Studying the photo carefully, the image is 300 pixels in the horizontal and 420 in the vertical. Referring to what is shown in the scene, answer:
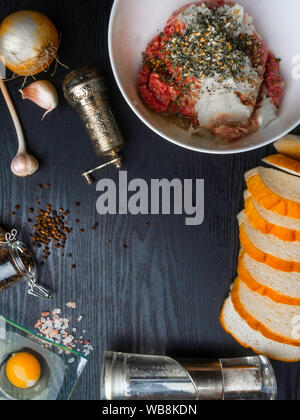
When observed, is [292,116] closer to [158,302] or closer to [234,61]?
[234,61]

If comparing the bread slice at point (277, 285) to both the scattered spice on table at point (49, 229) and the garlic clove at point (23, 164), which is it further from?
the garlic clove at point (23, 164)

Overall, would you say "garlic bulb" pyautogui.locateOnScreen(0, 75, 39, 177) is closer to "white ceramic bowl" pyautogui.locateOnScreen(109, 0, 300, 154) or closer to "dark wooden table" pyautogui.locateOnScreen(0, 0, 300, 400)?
"dark wooden table" pyautogui.locateOnScreen(0, 0, 300, 400)

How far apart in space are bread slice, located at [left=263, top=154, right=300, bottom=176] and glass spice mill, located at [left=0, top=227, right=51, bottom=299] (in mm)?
782

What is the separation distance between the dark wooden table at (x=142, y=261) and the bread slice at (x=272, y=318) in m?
0.13

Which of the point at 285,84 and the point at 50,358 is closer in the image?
the point at 285,84

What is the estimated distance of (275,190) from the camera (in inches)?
45.7

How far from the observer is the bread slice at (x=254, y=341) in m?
1.24

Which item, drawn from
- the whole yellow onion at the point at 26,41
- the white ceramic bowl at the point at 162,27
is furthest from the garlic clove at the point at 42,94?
the white ceramic bowl at the point at 162,27

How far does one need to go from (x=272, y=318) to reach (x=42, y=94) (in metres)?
0.93

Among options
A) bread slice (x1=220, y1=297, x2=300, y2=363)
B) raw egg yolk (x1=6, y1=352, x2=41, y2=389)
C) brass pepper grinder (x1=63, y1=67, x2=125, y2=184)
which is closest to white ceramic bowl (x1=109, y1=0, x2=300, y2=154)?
brass pepper grinder (x1=63, y1=67, x2=125, y2=184)

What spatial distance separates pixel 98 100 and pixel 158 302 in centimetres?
64

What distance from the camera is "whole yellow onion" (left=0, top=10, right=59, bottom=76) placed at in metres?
1.10

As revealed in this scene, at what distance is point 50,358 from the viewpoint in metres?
1.23

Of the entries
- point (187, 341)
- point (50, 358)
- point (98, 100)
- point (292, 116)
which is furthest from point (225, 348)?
point (98, 100)
